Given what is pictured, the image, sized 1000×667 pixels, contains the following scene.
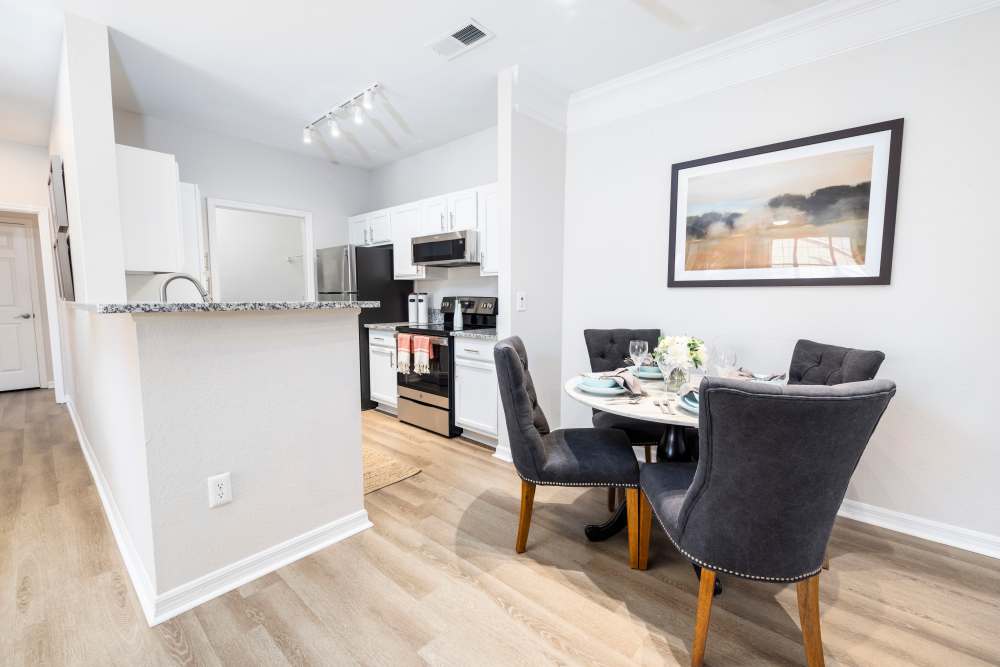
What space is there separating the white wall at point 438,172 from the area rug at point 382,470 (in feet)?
8.12

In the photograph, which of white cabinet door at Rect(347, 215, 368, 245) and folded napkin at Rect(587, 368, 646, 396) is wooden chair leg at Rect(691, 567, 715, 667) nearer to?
folded napkin at Rect(587, 368, 646, 396)

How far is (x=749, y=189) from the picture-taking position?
93.9 inches

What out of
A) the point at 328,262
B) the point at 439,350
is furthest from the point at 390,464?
the point at 328,262

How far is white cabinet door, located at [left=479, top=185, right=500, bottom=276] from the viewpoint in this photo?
3.34 metres

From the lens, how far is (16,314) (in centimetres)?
496

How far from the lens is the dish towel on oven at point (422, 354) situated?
11.2 feet

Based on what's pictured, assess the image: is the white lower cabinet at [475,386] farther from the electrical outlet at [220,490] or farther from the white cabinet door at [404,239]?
the electrical outlet at [220,490]

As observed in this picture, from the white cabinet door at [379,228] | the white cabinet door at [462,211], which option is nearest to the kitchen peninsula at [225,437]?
the white cabinet door at [462,211]

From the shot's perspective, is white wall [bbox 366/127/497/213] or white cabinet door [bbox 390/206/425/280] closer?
white wall [bbox 366/127/497/213]

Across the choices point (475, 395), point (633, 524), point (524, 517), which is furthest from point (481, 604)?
point (475, 395)

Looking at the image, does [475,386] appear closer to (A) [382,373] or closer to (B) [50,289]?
(A) [382,373]

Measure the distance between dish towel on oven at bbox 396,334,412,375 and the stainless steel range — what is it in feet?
0.20

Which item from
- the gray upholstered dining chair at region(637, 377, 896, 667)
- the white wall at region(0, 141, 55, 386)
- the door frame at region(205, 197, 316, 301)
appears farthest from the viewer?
the white wall at region(0, 141, 55, 386)

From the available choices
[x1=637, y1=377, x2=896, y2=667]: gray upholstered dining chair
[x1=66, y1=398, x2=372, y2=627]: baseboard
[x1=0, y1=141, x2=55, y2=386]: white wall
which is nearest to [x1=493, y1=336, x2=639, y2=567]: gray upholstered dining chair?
[x1=637, y1=377, x2=896, y2=667]: gray upholstered dining chair
